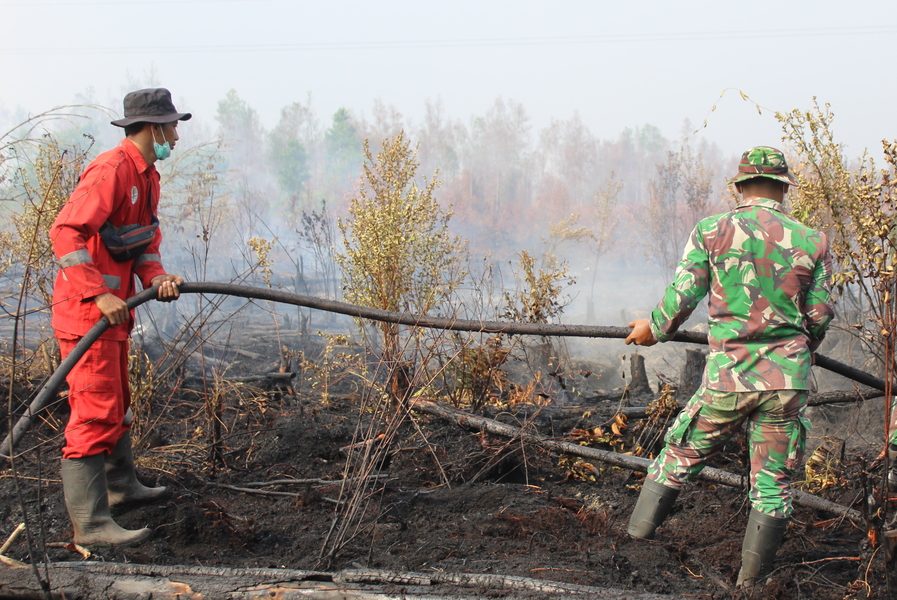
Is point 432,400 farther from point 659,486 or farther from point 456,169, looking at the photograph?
point 456,169

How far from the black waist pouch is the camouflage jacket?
2.79 metres

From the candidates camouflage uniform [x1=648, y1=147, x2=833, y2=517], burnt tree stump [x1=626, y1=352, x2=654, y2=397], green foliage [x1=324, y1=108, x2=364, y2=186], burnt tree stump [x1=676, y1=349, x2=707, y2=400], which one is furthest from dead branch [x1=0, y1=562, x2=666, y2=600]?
green foliage [x1=324, y1=108, x2=364, y2=186]

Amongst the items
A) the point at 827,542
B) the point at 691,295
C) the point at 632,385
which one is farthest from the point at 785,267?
the point at 632,385

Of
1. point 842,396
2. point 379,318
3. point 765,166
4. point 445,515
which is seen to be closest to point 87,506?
point 379,318

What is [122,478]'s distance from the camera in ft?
13.9

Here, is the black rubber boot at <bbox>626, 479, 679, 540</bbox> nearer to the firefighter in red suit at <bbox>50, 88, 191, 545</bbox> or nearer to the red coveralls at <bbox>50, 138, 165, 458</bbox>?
the firefighter in red suit at <bbox>50, 88, 191, 545</bbox>

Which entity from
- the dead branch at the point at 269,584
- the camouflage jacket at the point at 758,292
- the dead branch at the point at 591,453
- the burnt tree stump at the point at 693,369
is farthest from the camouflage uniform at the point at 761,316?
the burnt tree stump at the point at 693,369

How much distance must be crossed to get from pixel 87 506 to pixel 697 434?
Result: 3037 mm

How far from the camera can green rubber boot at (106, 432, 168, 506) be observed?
4.23 meters

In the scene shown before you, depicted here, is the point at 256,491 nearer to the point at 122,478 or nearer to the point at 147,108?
the point at 122,478

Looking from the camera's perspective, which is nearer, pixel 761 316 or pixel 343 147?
pixel 761 316

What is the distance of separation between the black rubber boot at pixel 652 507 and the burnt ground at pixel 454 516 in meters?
0.07

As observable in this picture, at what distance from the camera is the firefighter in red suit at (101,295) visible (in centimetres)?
379

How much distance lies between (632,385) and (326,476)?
14.6 ft
